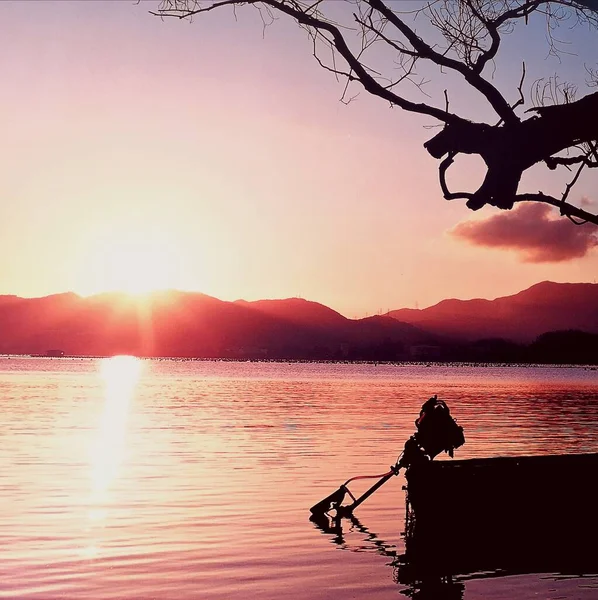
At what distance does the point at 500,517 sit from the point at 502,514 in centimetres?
8

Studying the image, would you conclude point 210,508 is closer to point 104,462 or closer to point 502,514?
point 502,514

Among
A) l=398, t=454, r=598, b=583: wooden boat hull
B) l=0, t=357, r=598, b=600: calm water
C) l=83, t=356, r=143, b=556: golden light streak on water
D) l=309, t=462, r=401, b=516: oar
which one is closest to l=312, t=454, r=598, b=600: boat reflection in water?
l=398, t=454, r=598, b=583: wooden boat hull

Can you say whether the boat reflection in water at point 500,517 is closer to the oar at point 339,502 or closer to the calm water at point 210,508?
the calm water at point 210,508

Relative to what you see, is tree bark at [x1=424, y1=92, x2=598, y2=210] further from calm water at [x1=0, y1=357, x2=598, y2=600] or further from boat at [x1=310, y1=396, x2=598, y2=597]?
boat at [x1=310, y1=396, x2=598, y2=597]

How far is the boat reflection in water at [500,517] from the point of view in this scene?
19.0 m

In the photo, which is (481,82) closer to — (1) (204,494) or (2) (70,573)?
(2) (70,573)

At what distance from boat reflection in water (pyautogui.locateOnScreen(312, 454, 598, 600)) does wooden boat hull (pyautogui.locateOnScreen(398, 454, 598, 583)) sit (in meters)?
0.02

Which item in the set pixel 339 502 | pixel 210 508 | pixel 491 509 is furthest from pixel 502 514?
pixel 210 508

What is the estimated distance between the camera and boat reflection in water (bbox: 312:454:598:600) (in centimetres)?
1897

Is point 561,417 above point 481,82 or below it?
below

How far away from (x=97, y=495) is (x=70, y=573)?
10558mm

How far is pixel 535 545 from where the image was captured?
19641mm

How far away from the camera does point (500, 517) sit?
19719mm

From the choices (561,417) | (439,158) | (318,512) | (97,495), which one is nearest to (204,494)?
(97,495)
